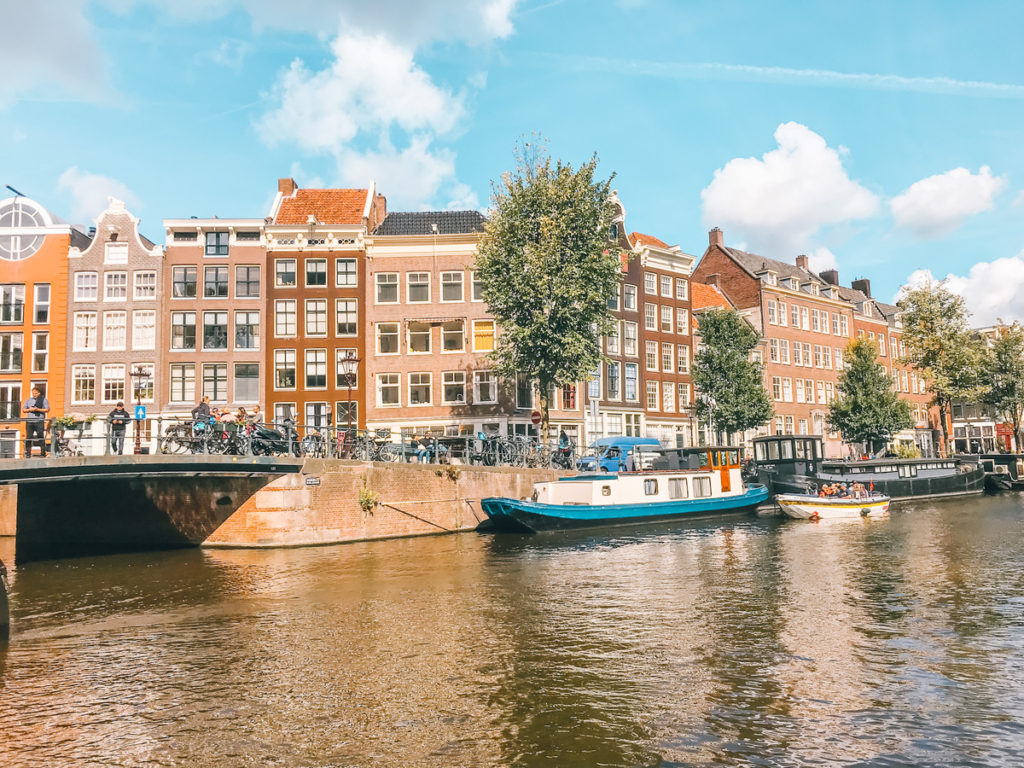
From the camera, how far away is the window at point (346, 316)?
45.6m

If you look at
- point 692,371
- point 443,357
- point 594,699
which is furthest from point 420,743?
point 692,371

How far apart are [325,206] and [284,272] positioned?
5475mm

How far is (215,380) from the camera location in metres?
44.2

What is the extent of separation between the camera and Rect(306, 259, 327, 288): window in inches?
1795

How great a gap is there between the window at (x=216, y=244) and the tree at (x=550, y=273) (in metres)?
16.2

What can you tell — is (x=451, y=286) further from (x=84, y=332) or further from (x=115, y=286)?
(x=84, y=332)

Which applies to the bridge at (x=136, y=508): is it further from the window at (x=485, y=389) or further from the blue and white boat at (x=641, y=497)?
the window at (x=485, y=389)

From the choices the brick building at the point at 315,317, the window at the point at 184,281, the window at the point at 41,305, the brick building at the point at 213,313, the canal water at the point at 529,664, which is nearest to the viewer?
the canal water at the point at 529,664

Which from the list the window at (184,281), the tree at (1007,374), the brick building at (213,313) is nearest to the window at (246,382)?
the brick building at (213,313)

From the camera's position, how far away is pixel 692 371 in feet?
179

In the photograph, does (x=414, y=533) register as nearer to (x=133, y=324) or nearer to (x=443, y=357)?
(x=443, y=357)

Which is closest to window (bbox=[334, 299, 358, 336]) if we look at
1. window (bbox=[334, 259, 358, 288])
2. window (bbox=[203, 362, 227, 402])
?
window (bbox=[334, 259, 358, 288])

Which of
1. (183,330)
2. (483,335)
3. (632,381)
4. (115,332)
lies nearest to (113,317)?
(115,332)

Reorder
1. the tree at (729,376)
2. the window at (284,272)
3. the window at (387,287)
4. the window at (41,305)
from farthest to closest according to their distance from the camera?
the tree at (729,376), the window at (387,287), the window at (284,272), the window at (41,305)
